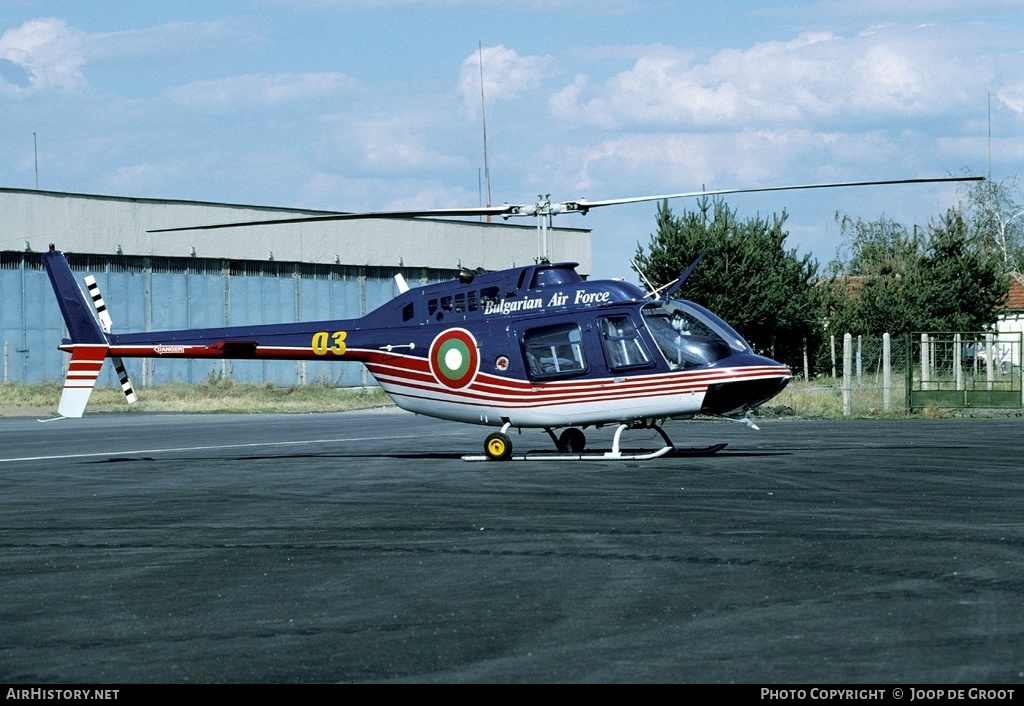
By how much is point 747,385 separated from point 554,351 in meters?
2.94

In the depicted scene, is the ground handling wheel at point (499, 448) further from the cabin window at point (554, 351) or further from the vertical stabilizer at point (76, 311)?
the vertical stabilizer at point (76, 311)

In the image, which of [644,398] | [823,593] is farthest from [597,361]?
[823,593]

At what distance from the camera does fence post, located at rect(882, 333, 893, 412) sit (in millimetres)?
34531

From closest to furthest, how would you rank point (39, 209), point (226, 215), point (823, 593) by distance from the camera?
point (823, 593) → point (39, 209) → point (226, 215)

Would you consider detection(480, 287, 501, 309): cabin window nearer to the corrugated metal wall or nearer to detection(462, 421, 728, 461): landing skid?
detection(462, 421, 728, 461): landing skid

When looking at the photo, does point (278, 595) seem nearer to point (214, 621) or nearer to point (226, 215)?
point (214, 621)

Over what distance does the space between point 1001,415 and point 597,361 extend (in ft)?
60.4

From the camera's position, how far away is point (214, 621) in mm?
7988

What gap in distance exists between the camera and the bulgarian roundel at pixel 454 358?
67.5ft

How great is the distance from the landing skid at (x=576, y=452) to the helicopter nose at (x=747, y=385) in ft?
3.32

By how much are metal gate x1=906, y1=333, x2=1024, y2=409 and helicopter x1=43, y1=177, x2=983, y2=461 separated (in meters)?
15.8

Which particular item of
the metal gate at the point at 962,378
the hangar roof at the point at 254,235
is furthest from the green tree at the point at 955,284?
the hangar roof at the point at 254,235

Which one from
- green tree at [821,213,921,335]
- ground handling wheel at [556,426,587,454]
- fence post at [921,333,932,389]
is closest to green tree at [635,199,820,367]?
green tree at [821,213,921,335]

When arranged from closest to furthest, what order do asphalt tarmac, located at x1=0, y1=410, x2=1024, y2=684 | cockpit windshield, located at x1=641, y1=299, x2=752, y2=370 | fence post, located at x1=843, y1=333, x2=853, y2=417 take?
1. asphalt tarmac, located at x1=0, y1=410, x2=1024, y2=684
2. cockpit windshield, located at x1=641, y1=299, x2=752, y2=370
3. fence post, located at x1=843, y1=333, x2=853, y2=417
